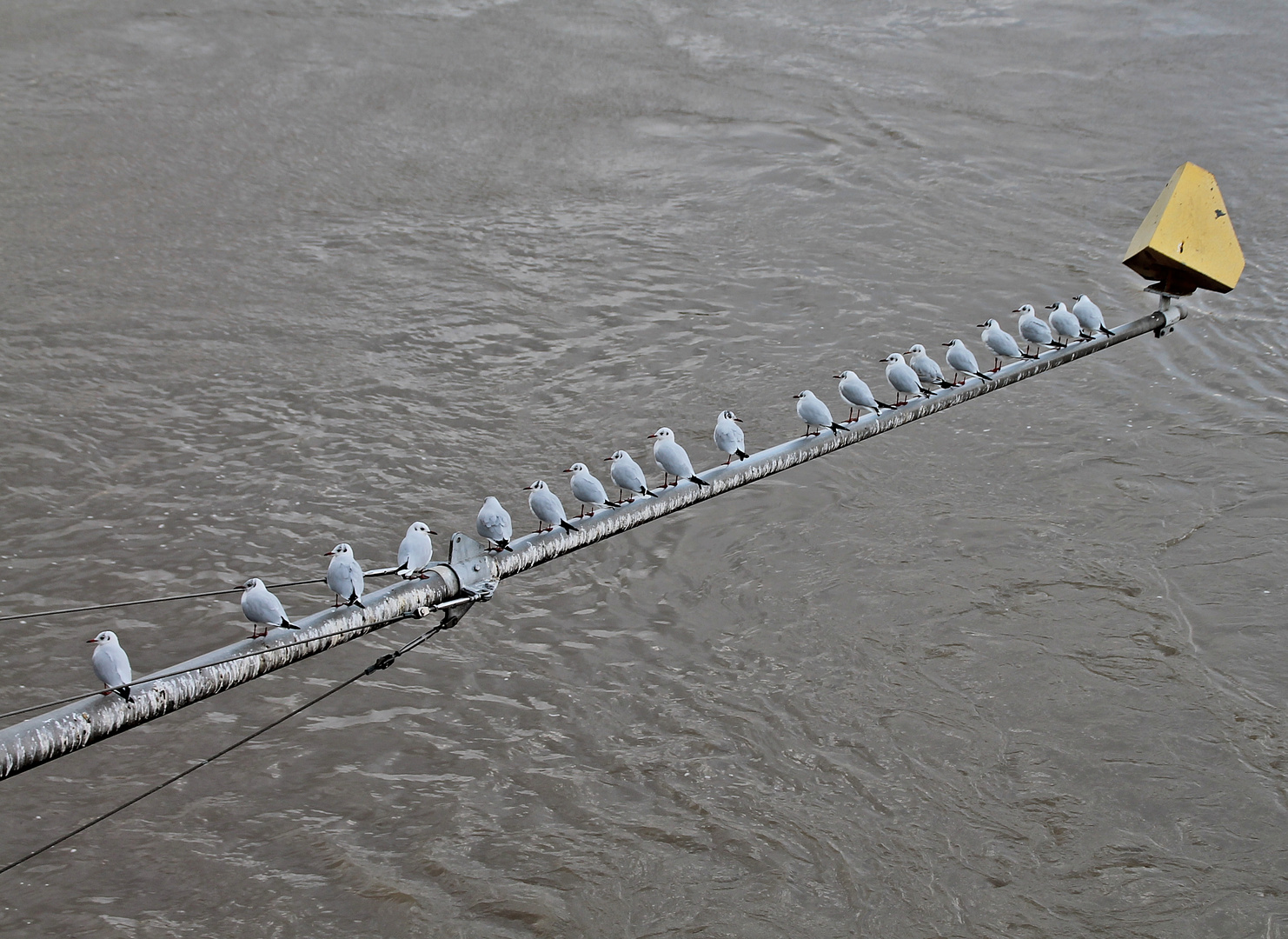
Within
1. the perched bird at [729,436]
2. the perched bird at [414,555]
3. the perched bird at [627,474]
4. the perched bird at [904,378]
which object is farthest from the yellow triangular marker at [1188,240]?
the perched bird at [414,555]

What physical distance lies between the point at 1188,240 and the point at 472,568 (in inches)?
137

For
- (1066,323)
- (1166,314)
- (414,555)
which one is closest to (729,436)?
(414,555)

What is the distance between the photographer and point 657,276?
1041 cm

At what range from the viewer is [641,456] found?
26.8 feet

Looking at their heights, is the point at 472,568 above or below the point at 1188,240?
below

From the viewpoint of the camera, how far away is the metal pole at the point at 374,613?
2244 millimetres

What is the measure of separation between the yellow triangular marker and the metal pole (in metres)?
1.15

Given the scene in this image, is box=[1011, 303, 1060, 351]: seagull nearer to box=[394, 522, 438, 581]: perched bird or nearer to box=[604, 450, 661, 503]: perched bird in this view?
box=[604, 450, 661, 503]: perched bird

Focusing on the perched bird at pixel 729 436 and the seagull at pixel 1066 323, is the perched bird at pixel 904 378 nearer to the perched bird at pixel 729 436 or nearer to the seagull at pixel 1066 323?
the seagull at pixel 1066 323

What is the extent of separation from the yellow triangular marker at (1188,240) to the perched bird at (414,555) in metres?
3.21

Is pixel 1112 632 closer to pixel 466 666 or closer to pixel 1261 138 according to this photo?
pixel 466 666

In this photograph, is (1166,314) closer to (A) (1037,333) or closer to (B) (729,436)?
(A) (1037,333)

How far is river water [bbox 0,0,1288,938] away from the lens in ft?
17.9

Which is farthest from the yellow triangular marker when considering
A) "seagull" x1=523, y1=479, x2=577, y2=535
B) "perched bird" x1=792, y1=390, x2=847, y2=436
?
"seagull" x1=523, y1=479, x2=577, y2=535
